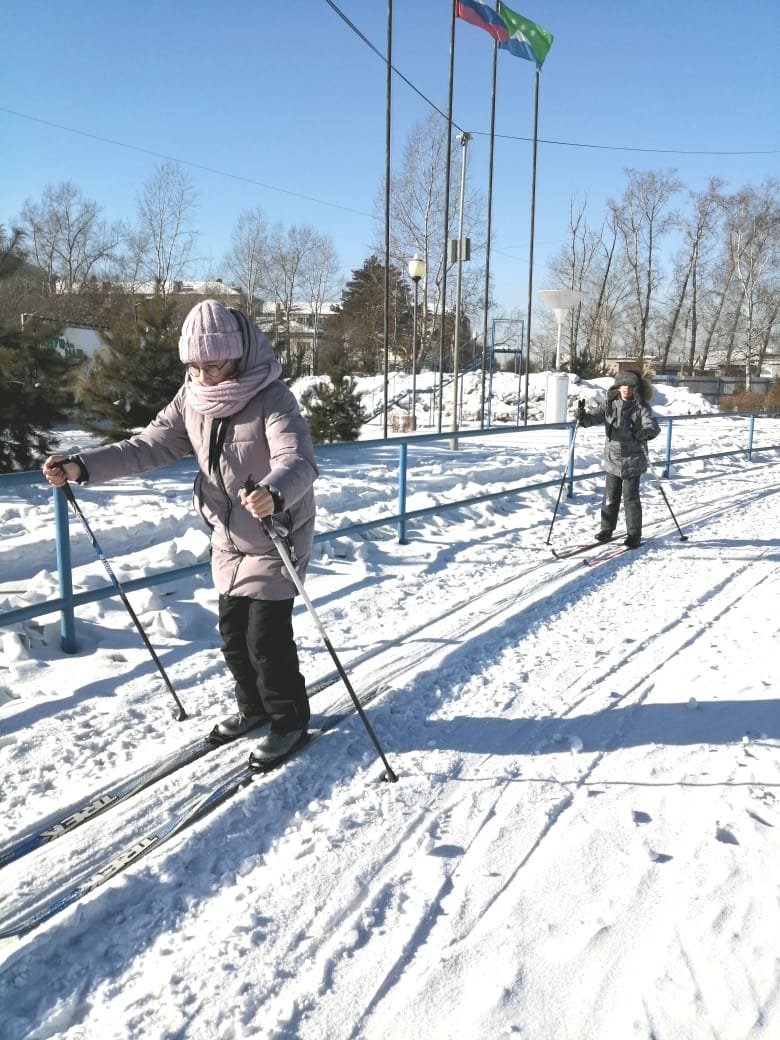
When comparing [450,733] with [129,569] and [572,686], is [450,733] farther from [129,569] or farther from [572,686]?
[129,569]

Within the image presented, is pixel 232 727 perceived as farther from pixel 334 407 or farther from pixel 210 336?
pixel 334 407

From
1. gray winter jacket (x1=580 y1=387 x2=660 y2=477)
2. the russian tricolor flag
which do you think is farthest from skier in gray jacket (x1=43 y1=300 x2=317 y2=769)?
the russian tricolor flag

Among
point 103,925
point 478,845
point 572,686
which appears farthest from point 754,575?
point 103,925

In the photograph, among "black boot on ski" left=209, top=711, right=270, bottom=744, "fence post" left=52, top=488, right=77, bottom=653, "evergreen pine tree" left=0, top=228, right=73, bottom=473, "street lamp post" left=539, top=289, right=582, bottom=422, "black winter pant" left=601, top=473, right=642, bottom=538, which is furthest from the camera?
"street lamp post" left=539, top=289, right=582, bottom=422

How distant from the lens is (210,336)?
2.67 meters

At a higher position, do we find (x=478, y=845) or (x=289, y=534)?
(x=289, y=534)

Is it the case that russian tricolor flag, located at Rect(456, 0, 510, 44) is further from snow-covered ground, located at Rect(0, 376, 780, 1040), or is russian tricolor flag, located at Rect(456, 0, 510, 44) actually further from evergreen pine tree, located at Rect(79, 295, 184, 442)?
snow-covered ground, located at Rect(0, 376, 780, 1040)

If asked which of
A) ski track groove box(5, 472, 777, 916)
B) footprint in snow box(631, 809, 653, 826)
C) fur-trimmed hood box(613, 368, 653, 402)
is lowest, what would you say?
footprint in snow box(631, 809, 653, 826)

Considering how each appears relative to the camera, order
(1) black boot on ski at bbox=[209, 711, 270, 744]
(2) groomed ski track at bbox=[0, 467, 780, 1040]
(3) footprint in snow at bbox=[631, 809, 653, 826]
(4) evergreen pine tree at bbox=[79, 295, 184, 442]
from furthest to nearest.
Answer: (4) evergreen pine tree at bbox=[79, 295, 184, 442] < (1) black boot on ski at bbox=[209, 711, 270, 744] < (3) footprint in snow at bbox=[631, 809, 653, 826] < (2) groomed ski track at bbox=[0, 467, 780, 1040]

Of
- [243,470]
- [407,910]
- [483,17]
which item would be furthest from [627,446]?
[483,17]

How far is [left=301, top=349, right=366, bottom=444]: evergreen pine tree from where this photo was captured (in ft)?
48.6

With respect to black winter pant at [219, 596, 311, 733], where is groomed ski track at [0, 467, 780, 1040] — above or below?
below

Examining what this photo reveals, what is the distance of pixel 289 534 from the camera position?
9.49 ft

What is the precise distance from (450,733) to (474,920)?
1.15 meters
